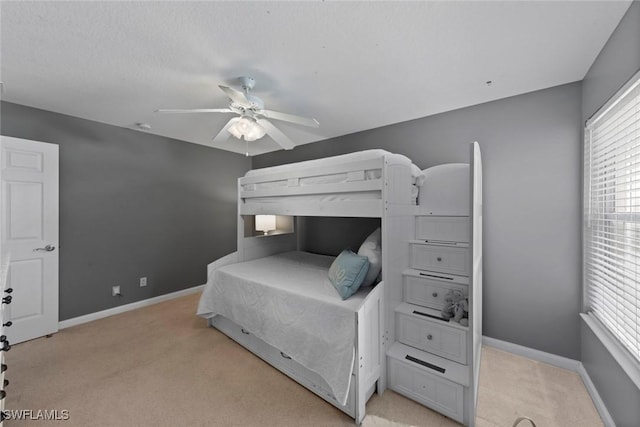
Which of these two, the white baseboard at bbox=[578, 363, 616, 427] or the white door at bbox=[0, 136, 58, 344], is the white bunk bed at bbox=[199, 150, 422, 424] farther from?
the white door at bbox=[0, 136, 58, 344]

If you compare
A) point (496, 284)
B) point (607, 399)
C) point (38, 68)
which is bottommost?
point (607, 399)

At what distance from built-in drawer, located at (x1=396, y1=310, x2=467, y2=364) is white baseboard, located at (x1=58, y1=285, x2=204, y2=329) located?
3.18 m

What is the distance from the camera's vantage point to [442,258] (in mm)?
2043

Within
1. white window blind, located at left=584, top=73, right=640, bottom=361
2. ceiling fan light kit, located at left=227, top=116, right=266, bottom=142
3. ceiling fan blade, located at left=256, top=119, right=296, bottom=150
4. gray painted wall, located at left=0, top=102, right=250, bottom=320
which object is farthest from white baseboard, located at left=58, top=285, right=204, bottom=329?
white window blind, located at left=584, top=73, right=640, bottom=361

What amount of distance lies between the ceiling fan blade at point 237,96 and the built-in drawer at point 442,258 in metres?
1.77

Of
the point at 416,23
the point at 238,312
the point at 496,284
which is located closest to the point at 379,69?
the point at 416,23

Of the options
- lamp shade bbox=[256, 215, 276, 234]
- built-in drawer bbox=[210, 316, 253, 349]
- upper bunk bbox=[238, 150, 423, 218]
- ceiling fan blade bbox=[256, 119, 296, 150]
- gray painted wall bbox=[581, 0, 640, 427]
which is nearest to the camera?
gray painted wall bbox=[581, 0, 640, 427]

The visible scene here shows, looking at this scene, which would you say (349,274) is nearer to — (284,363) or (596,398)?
(284,363)

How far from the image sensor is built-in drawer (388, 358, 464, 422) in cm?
155

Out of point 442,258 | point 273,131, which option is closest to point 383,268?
point 442,258

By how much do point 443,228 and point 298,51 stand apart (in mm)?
1747

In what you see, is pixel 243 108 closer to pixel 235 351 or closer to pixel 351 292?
pixel 351 292

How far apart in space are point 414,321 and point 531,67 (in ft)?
6.75

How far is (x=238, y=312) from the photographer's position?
233 centimetres
